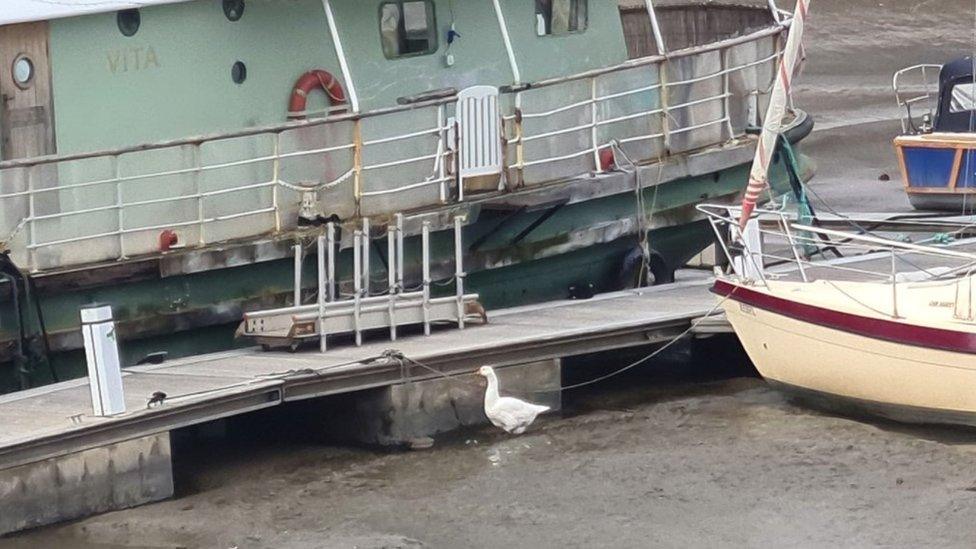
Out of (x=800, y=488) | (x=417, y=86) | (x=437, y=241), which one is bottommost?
(x=800, y=488)

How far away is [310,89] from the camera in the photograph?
15.7 metres

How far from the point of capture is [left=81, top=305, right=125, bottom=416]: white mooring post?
1258 centimetres

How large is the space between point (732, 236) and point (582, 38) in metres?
3.13

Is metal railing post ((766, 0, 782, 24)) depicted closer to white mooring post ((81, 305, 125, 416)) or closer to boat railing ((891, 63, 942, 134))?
boat railing ((891, 63, 942, 134))

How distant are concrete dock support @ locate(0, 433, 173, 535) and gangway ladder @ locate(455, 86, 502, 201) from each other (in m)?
3.89

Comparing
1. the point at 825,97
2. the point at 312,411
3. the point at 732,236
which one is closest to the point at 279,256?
the point at 312,411

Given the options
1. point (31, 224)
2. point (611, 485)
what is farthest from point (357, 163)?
point (611, 485)

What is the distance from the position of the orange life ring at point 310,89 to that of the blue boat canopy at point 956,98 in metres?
9.95

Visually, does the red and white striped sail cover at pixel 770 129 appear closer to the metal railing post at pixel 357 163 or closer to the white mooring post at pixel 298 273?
the metal railing post at pixel 357 163

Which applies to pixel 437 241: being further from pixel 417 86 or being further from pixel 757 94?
pixel 757 94

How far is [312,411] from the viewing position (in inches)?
583

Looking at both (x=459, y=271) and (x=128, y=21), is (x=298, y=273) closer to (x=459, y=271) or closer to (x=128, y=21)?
(x=459, y=271)

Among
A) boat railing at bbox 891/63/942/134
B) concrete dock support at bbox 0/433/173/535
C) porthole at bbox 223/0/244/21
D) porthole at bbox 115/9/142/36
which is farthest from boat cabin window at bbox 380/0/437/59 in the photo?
boat railing at bbox 891/63/942/134

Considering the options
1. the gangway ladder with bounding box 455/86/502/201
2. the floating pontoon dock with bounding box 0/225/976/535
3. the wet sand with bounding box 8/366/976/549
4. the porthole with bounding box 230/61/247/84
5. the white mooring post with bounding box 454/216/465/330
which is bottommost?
the wet sand with bounding box 8/366/976/549
